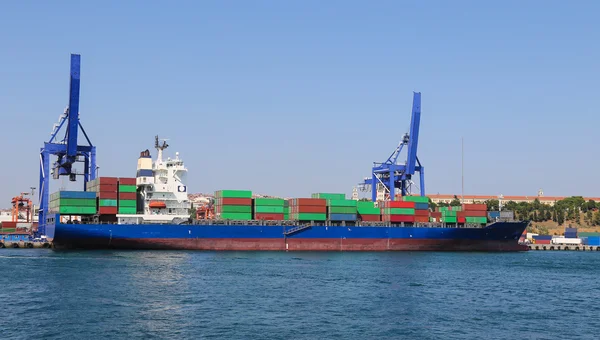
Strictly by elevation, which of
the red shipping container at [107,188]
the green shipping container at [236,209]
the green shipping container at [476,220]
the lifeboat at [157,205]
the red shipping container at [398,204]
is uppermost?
the red shipping container at [107,188]

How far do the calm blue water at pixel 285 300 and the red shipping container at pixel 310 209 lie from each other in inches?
669

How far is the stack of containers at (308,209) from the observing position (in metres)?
78.6

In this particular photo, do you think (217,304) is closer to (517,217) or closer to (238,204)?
(238,204)

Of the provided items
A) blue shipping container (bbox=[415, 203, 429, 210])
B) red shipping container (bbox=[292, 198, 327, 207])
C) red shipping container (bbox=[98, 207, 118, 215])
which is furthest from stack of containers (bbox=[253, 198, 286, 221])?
blue shipping container (bbox=[415, 203, 429, 210])

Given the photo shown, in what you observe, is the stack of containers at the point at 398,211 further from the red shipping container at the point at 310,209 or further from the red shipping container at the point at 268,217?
the red shipping container at the point at 268,217

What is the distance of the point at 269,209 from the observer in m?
78.5

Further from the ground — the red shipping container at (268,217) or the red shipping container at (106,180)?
the red shipping container at (106,180)

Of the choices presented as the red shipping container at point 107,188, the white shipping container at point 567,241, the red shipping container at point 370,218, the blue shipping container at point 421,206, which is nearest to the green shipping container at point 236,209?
the red shipping container at point 107,188

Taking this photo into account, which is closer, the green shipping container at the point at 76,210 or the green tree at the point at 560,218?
the green shipping container at the point at 76,210

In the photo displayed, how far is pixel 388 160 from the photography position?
308 feet

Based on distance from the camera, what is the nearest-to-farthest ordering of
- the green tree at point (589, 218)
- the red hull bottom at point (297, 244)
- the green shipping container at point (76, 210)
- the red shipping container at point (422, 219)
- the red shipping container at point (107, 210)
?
the green shipping container at point (76, 210)
the red shipping container at point (107, 210)
the red hull bottom at point (297, 244)
the red shipping container at point (422, 219)
the green tree at point (589, 218)

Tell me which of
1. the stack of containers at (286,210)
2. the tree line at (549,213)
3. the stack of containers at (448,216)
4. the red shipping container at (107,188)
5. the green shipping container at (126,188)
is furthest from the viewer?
the tree line at (549,213)

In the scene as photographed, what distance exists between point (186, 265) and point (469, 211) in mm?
43523

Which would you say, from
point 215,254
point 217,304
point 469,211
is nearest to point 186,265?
point 215,254
